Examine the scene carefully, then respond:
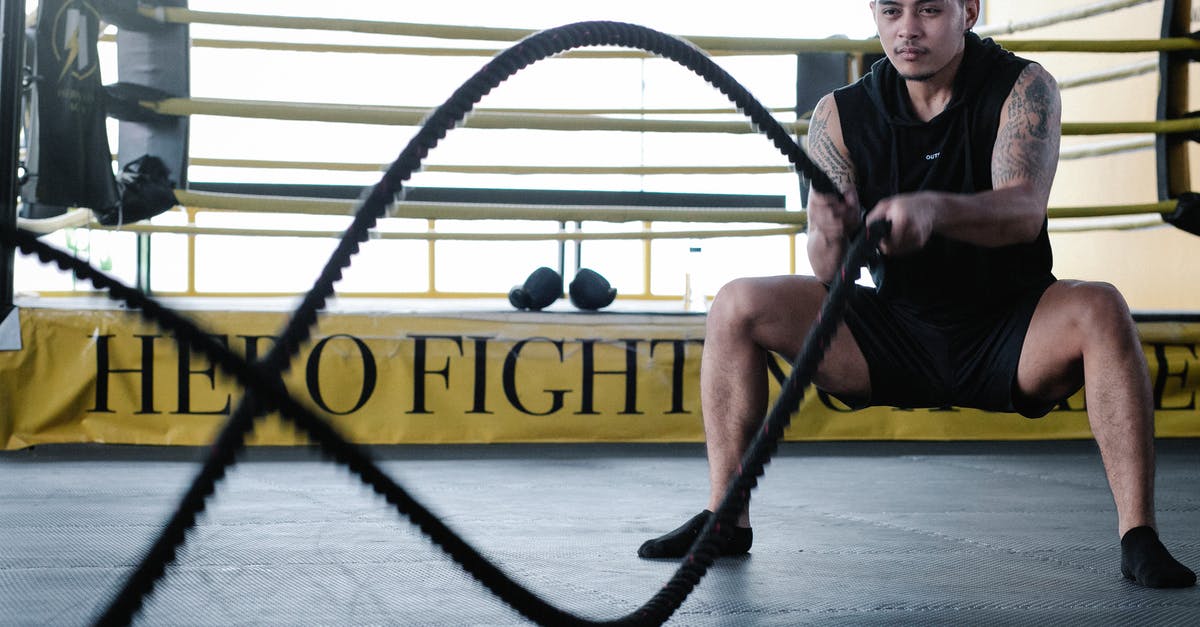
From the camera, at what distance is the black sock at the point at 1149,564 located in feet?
4.81

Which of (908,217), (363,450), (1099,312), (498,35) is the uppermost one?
(498,35)

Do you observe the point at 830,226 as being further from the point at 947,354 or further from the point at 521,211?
the point at 521,211

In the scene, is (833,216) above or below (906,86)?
below

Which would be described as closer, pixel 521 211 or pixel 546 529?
pixel 546 529

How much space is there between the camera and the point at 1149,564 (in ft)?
4.85

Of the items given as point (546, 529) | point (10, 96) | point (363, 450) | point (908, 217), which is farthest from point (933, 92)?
point (10, 96)

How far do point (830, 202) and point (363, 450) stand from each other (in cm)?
85

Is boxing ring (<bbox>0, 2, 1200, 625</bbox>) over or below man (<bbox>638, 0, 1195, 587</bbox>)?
below

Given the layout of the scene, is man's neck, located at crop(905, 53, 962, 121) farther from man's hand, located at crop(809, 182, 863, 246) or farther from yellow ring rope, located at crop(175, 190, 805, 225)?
yellow ring rope, located at crop(175, 190, 805, 225)

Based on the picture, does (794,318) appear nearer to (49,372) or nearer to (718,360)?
(718,360)

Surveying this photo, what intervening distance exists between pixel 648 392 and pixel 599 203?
135 centimetres

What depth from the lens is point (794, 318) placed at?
1.72 metres

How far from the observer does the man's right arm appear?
157 cm

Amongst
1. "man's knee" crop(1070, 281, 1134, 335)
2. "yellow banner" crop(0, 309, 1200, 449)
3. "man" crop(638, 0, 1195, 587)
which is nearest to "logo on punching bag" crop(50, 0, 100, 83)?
"yellow banner" crop(0, 309, 1200, 449)
